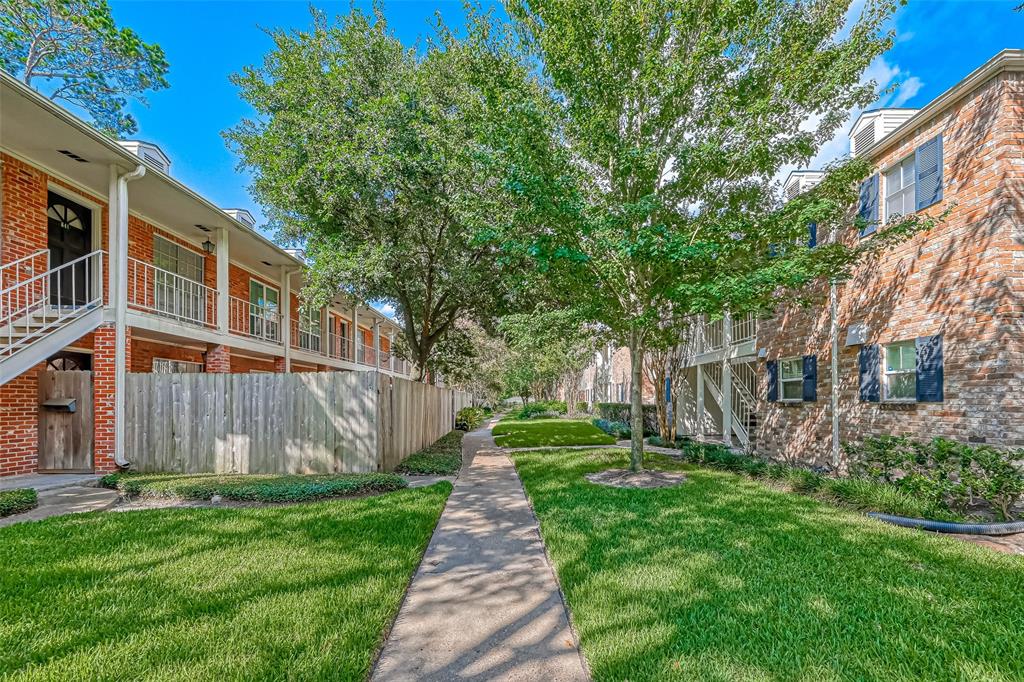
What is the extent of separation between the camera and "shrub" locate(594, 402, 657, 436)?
17516 millimetres

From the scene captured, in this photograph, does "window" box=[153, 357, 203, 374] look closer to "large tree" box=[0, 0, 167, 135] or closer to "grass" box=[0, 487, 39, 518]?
"grass" box=[0, 487, 39, 518]

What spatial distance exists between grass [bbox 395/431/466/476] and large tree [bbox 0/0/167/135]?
14994 mm

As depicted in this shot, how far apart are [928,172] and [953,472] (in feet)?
15.2

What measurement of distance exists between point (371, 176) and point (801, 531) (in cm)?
935

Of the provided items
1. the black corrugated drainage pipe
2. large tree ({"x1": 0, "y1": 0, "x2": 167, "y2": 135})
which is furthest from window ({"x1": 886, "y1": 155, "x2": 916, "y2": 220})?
large tree ({"x1": 0, "y1": 0, "x2": 167, "y2": 135})

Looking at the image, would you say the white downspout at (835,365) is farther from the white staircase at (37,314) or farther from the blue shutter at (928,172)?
the white staircase at (37,314)

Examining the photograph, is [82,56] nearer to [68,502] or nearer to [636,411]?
[68,502]

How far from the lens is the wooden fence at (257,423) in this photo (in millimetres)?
8586

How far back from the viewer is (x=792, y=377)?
11.0m

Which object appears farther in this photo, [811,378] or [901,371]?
[811,378]

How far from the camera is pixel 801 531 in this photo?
527 cm

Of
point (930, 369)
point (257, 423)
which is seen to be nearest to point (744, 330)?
point (930, 369)

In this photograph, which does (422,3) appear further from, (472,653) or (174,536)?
(472,653)

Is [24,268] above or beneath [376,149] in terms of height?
beneath
